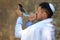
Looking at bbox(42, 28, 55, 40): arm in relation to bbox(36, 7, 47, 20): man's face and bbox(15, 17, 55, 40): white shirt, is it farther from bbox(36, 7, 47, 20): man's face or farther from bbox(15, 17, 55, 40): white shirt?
bbox(36, 7, 47, 20): man's face

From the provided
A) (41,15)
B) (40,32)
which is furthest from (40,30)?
(41,15)

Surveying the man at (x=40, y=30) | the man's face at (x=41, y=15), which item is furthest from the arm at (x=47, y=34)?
the man's face at (x=41, y=15)

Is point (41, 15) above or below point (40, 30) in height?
above

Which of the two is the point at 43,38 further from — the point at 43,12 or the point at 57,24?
the point at 57,24

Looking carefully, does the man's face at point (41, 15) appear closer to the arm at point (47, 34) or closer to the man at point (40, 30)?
the man at point (40, 30)

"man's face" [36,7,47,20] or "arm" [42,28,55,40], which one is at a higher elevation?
"man's face" [36,7,47,20]

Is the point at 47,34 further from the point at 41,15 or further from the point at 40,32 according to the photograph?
the point at 41,15

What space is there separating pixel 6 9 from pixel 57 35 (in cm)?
177

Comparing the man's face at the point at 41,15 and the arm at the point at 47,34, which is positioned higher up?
the man's face at the point at 41,15

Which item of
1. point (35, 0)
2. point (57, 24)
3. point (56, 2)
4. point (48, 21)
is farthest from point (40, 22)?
point (35, 0)

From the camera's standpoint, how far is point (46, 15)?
248 cm

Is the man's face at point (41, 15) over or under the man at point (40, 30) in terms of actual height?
over

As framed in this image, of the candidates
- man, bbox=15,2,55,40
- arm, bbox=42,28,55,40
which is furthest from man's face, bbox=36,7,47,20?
arm, bbox=42,28,55,40

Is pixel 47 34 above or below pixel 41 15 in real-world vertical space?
below
